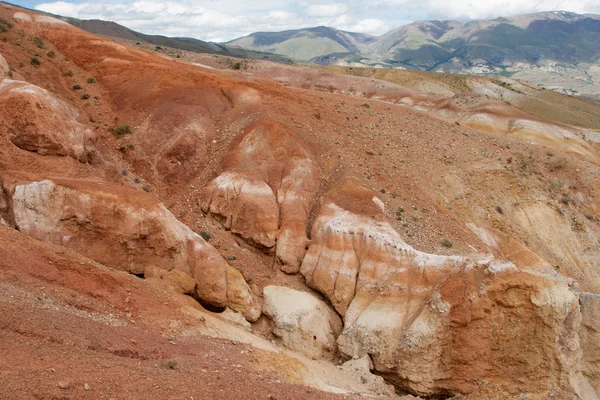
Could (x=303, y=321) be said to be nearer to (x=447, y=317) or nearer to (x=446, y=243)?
(x=447, y=317)

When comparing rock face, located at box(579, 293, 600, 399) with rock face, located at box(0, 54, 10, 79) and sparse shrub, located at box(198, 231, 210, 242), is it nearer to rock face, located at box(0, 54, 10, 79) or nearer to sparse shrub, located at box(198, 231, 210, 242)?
sparse shrub, located at box(198, 231, 210, 242)

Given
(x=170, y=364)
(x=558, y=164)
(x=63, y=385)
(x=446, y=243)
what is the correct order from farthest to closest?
(x=558, y=164) < (x=446, y=243) < (x=170, y=364) < (x=63, y=385)

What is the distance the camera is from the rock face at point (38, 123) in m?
20.7

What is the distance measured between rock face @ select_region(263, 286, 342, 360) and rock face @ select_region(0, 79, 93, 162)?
11.3 metres

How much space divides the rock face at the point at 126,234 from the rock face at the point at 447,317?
4848 mm

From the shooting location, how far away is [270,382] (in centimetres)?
1263

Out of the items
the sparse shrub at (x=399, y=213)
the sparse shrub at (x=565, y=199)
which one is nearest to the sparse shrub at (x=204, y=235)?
the sparse shrub at (x=399, y=213)

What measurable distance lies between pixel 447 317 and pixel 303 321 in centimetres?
627

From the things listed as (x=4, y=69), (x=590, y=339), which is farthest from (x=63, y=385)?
(x=4, y=69)

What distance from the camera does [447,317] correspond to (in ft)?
63.8

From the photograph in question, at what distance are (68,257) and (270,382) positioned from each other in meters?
8.52

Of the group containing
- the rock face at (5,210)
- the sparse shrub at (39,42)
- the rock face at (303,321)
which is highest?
the sparse shrub at (39,42)

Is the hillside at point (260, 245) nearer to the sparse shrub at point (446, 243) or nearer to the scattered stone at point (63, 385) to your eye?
the scattered stone at point (63, 385)

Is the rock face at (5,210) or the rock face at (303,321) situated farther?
the rock face at (303,321)
